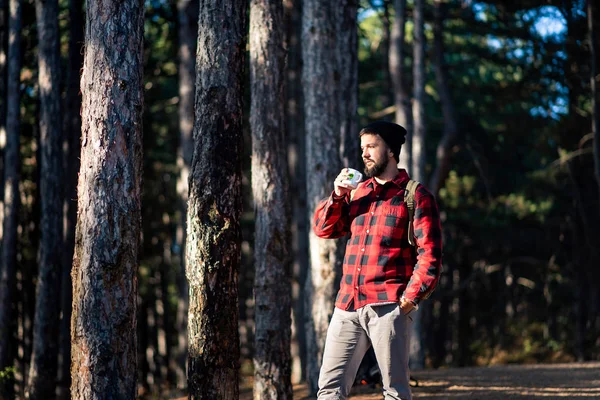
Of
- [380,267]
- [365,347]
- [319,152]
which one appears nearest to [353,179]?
[380,267]

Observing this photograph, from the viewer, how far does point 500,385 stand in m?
12.0

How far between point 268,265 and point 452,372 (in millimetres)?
4872

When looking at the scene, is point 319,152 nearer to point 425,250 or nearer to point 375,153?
point 375,153

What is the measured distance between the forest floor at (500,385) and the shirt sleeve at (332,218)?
16.9ft

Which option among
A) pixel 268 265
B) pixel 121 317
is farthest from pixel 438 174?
pixel 121 317

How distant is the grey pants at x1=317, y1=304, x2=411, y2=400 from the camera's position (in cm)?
553

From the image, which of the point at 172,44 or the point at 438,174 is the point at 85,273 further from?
the point at 172,44

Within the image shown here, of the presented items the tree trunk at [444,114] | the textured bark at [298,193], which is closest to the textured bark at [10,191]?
the textured bark at [298,193]

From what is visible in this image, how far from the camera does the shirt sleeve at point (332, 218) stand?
19.0 feet

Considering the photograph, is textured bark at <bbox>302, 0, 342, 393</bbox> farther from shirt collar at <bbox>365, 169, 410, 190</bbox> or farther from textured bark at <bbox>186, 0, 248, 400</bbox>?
shirt collar at <bbox>365, 169, 410, 190</bbox>

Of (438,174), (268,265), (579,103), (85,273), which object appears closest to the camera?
(85,273)

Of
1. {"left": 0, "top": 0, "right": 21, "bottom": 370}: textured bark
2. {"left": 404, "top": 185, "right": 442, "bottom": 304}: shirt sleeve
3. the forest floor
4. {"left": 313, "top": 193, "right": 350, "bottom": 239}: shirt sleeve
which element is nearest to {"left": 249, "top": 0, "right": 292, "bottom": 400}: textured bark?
the forest floor

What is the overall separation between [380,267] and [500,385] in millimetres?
7113

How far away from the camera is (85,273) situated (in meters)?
6.71
